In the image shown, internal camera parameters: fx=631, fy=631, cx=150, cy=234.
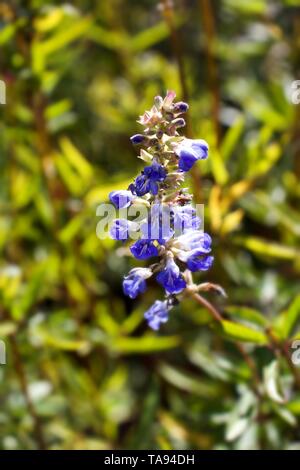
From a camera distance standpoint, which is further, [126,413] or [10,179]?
[10,179]

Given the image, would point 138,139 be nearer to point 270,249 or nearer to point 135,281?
point 135,281

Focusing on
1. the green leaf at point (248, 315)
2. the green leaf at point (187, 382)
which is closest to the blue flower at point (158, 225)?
the green leaf at point (248, 315)

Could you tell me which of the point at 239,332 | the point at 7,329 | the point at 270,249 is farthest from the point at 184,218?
the point at 270,249

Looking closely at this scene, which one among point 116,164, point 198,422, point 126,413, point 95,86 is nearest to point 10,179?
point 116,164

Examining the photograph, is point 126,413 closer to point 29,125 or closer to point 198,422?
point 198,422

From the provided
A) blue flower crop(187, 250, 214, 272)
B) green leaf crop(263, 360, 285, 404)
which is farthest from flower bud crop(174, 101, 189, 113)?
green leaf crop(263, 360, 285, 404)

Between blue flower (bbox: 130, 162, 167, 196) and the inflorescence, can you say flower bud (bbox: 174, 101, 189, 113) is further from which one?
blue flower (bbox: 130, 162, 167, 196)
